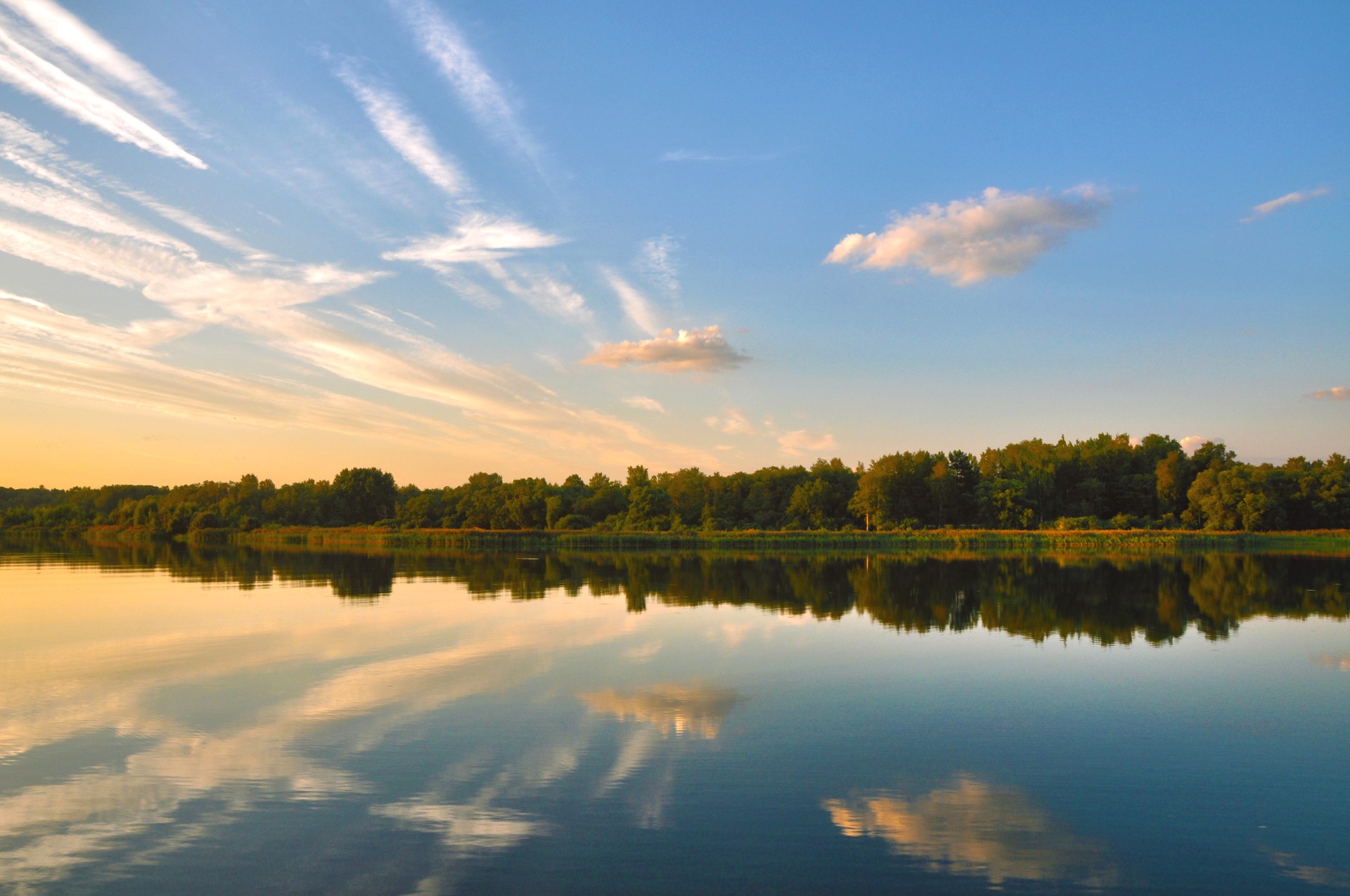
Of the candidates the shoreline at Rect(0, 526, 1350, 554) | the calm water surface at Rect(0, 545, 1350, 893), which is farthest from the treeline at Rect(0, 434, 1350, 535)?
the calm water surface at Rect(0, 545, 1350, 893)

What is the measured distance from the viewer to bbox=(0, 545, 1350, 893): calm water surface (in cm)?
742

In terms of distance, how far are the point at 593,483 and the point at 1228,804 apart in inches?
4660

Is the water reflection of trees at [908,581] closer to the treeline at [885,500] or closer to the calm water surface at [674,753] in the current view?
the calm water surface at [674,753]

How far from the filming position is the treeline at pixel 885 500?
88562 millimetres

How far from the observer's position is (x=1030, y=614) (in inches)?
1014

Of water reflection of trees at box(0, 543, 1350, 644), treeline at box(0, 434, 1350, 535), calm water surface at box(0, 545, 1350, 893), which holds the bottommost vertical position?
calm water surface at box(0, 545, 1350, 893)

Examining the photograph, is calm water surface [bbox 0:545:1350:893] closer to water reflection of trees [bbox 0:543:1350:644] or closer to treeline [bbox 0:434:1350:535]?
water reflection of trees [bbox 0:543:1350:644]

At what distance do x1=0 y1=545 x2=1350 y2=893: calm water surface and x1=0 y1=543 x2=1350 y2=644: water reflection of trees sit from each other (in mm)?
938

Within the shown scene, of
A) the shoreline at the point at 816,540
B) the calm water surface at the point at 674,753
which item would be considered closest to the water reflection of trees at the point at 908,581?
the calm water surface at the point at 674,753

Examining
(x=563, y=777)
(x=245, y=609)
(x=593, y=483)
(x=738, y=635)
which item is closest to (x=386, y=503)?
(x=593, y=483)

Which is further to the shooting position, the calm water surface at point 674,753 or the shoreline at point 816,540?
the shoreline at point 816,540

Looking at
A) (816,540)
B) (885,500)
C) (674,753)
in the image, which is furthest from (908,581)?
(885,500)

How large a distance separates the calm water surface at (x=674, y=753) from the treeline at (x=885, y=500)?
77.2 metres

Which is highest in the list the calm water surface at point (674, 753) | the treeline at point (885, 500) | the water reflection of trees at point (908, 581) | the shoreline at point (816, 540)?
the treeline at point (885, 500)
